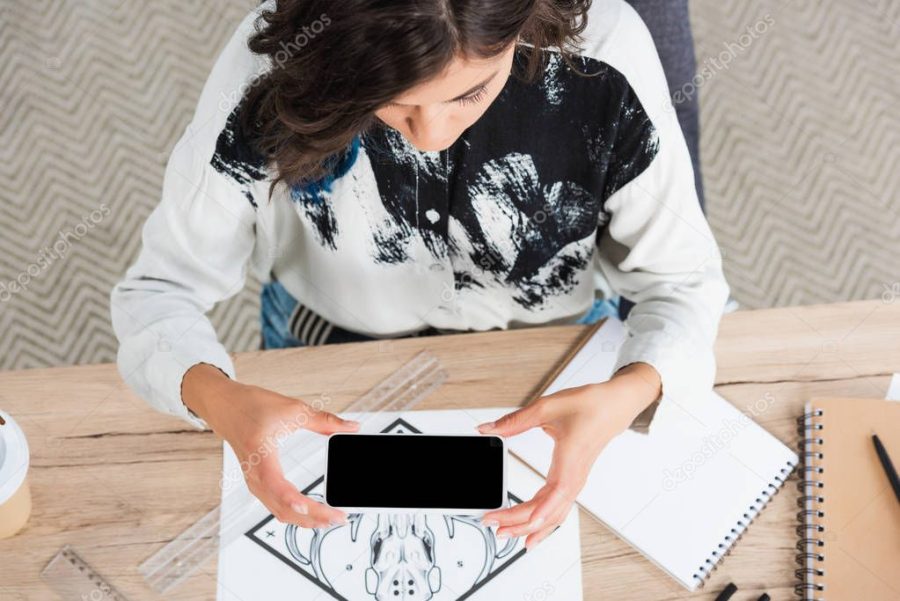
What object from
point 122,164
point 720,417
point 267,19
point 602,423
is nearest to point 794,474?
point 720,417

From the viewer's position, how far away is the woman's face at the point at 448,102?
659 mm

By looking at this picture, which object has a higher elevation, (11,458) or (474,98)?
(474,98)

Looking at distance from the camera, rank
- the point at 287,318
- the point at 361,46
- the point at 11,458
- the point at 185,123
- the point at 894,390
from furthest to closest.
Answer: the point at 185,123 → the point at 287,318 → the point at 894,390 → the point at 11,458 → the point at 361,46

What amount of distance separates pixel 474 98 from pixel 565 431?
0.30 metres

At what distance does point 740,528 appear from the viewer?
0.87 meters

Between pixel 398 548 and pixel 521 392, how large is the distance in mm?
190

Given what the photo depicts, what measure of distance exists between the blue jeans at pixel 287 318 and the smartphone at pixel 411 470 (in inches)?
11.9

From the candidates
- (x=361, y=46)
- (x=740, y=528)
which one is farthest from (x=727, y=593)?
(x=361, y=46)

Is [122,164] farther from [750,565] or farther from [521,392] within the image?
[750,565]

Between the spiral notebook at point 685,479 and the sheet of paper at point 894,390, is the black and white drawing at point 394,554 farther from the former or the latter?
the sheet of paper at point 894,390

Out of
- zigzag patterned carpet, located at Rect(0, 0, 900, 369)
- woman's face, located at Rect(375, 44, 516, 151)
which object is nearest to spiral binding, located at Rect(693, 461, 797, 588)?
woman's face, located at Rect(375, 44, 516, 151)

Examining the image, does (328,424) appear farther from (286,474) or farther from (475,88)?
(475,88)

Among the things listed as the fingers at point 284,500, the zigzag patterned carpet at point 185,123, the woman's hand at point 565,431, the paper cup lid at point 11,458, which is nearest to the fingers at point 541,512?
the woman's hand at point 565,431

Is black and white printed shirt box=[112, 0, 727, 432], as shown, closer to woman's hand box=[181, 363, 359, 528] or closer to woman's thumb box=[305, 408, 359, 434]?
woman's hand box=[181, 363, 359, 528]
